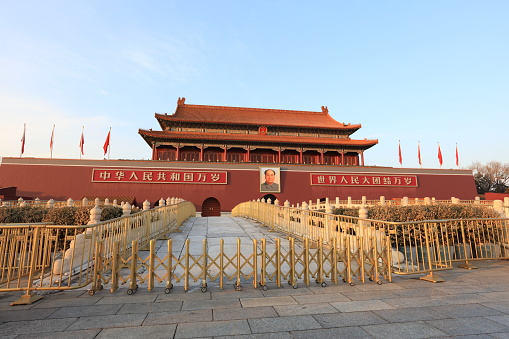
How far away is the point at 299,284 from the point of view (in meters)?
5.18

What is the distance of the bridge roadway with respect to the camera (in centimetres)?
321

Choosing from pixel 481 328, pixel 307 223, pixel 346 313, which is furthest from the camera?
pixel 307 223

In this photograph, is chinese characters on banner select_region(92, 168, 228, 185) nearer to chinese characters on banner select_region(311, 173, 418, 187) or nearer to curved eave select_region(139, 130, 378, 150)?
curved eave select_region(139, 130, 378, 150)

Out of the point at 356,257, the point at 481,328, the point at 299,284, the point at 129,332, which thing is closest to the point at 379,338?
the point at 481,328

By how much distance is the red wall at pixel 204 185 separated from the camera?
24.0 m

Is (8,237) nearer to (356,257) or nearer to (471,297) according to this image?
(356,257)

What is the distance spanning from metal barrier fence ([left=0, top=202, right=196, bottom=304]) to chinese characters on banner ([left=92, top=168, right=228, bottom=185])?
1482 cm

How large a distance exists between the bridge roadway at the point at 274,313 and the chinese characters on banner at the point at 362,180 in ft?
76.0

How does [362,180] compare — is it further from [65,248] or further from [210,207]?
[65,248]

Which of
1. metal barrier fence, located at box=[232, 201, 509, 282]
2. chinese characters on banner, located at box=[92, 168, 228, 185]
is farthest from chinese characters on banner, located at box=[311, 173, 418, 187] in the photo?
metal barrier fence, located at box=[232, 201, 509, 282]

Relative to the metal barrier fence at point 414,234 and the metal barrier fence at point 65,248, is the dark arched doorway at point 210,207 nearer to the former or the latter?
the metal barrier fence at point 414,234

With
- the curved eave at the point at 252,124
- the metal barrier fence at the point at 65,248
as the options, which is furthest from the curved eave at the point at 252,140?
the metal barrier fence at the point at 65,248

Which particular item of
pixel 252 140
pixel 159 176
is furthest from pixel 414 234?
pixel 252 140

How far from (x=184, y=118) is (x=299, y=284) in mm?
29359
